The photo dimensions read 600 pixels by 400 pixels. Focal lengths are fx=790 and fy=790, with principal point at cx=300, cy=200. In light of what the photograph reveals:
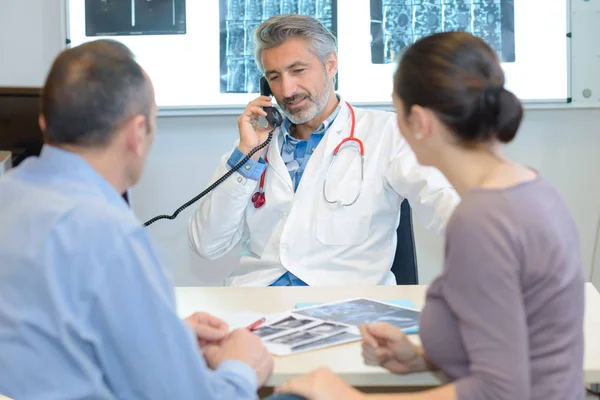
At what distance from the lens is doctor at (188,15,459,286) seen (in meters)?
2.33

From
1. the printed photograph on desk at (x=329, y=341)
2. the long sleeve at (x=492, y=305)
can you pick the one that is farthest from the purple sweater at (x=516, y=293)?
the printed photograph on desk at (x=329, y=341)

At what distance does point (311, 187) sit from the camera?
238cm

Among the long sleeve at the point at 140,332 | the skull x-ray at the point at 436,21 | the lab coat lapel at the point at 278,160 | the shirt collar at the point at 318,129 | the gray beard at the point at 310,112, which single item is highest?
the skull x-ray at the point at 436,21

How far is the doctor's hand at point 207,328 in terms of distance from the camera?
1.50 metres

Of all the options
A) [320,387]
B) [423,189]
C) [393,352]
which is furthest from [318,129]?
[320,387]

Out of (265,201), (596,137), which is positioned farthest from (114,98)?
(596,137)

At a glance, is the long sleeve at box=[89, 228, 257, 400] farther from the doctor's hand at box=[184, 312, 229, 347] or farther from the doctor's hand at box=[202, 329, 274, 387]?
the doctor's hand at box=[184, 312, 229, 347]

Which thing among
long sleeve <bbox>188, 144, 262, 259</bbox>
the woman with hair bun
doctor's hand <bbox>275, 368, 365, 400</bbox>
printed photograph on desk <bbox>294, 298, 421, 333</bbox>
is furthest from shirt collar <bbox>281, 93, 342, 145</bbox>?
doctor's hand <bbox>275, 368, 365, 400</bbox>

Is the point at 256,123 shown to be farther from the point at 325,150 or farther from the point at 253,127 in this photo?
the point at 325,150

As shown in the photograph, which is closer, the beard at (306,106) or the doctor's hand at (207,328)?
the doctor's hand at (207,328)

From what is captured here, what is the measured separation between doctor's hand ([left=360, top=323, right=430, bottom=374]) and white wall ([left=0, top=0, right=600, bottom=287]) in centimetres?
189

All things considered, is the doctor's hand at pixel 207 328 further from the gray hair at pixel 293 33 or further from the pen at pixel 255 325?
the gray hair at pixel 293 33

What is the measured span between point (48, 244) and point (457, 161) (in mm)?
677

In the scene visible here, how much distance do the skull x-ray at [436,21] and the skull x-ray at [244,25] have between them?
A: 0.19 metres
